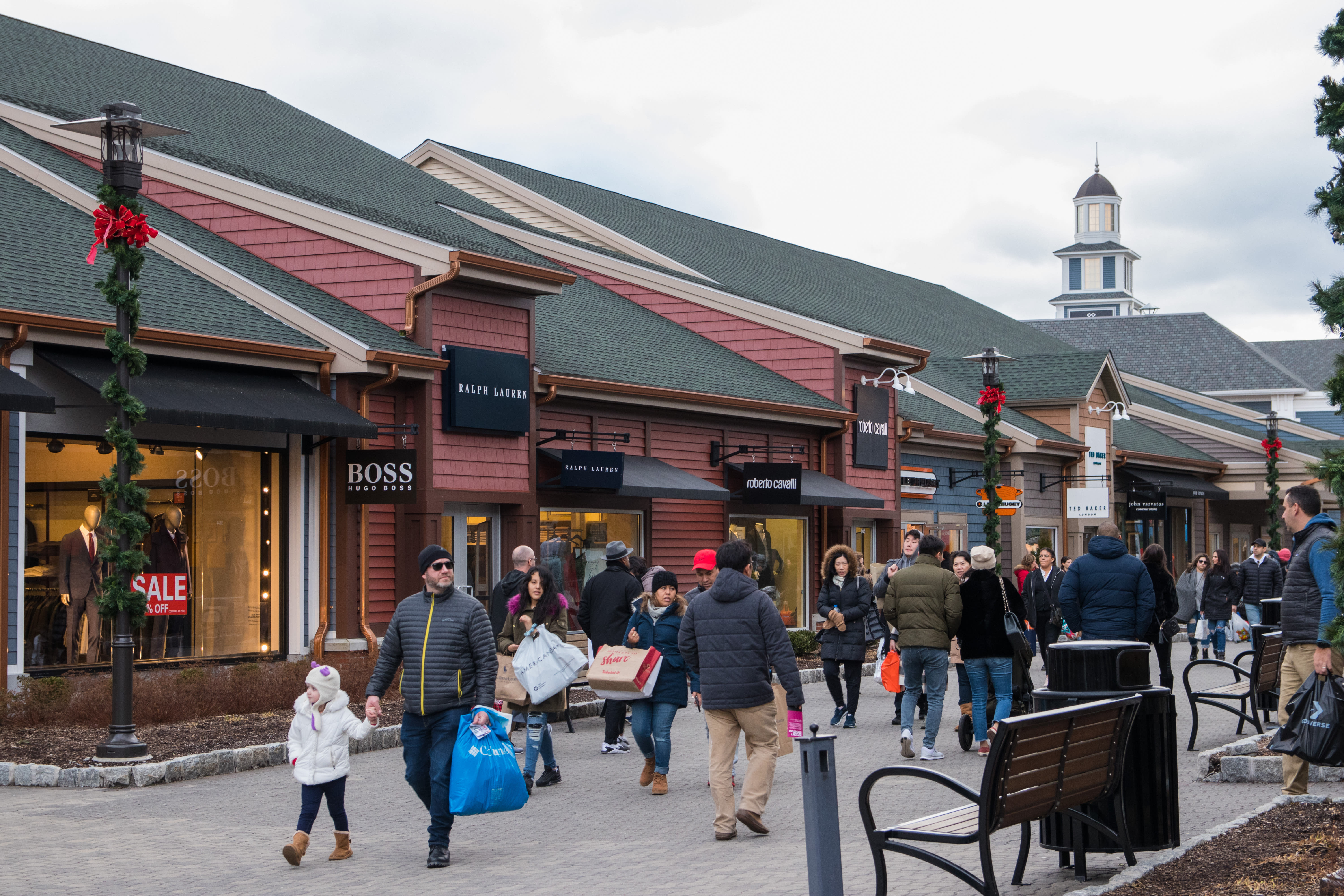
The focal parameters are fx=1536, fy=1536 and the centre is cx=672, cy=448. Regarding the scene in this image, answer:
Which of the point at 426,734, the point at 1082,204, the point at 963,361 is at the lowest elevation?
the point at 426,734

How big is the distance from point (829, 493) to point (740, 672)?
53.5ft

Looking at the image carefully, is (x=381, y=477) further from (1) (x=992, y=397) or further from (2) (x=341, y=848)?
(1) (x=992, y=397)

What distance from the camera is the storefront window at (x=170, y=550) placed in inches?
610

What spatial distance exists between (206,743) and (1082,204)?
118m

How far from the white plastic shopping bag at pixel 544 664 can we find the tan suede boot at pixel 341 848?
8.92ft

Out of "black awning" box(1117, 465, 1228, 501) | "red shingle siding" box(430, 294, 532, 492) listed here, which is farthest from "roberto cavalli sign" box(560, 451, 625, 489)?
"black awning" box(1117, 465, 1228, 501)

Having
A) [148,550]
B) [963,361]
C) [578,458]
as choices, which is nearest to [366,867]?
[148,550]

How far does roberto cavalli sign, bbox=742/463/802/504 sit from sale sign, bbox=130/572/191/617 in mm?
10398

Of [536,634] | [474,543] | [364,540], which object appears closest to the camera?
[536,634]

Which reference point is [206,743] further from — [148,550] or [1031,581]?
[1031,581]

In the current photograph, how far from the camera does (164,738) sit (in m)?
13.2

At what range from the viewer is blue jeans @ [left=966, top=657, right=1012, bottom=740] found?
12.9m

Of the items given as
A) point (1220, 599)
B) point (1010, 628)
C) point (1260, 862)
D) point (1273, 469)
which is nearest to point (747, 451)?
point (1220, 599)

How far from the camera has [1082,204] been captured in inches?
4835
